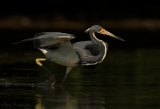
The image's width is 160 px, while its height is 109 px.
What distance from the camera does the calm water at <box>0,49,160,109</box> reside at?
1323 centimetres

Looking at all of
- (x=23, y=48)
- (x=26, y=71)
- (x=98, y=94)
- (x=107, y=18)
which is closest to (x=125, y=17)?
(x=107, y=18)

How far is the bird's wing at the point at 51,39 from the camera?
1561cm

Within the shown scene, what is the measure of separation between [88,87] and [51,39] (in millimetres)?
1279

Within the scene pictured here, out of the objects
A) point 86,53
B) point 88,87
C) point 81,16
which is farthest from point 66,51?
point 81,16

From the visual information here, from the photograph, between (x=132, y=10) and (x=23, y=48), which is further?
(x=132, y=10)

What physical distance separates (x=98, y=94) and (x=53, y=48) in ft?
7.28

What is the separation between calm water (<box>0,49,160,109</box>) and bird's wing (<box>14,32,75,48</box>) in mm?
871

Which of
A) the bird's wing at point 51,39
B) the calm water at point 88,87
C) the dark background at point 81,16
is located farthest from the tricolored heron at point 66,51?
the dark background at point 81,16

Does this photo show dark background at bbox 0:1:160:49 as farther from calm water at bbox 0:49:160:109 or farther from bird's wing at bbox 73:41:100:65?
bird's wing at bbox 73:41:100:65

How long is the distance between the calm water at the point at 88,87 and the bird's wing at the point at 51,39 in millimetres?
871

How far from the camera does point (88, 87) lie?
15672 mm

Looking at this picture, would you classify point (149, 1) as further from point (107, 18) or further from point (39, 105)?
point (39, 105)

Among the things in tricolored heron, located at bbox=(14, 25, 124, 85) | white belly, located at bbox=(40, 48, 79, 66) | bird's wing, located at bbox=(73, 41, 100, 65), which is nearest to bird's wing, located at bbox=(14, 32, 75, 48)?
tricolored heron, located at bbox=(14, 25, 124, 85)

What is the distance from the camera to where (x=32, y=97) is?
13945 millimetres
